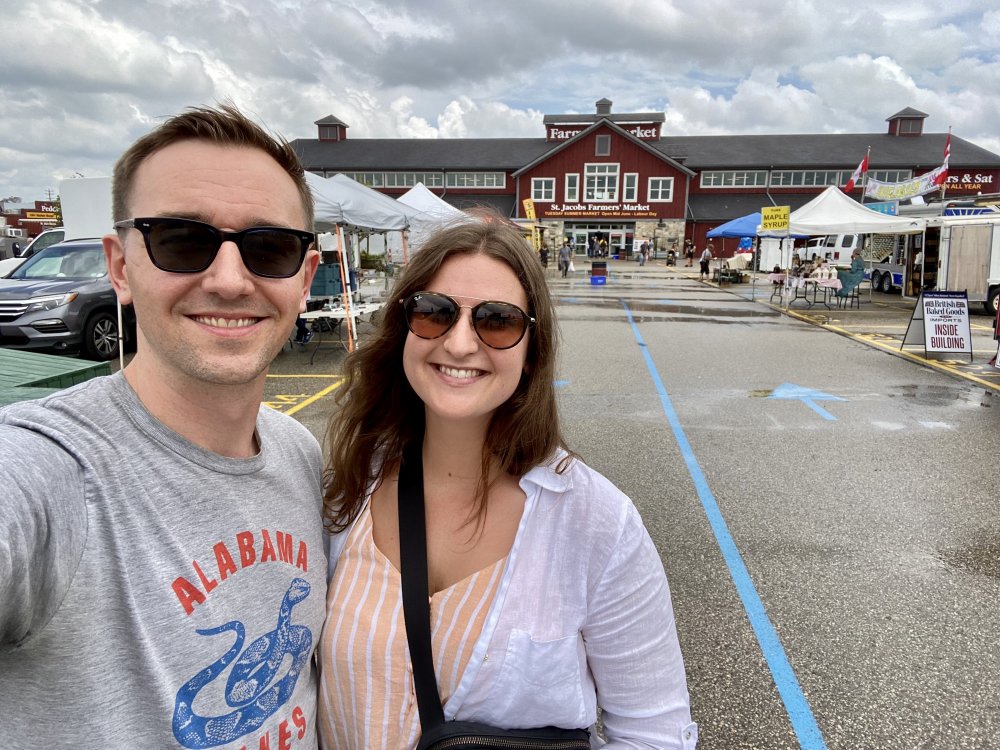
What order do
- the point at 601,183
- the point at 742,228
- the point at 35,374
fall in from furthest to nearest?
the point at 601,183, the point at 742,228, the point at 35,374

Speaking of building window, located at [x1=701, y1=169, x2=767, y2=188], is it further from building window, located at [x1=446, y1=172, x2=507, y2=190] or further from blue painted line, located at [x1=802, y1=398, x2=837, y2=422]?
blue painted line, located at [x1=802, y1=398, x2=837, y2=422]

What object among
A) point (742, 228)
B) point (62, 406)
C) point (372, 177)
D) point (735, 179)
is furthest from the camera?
point (372, 177)

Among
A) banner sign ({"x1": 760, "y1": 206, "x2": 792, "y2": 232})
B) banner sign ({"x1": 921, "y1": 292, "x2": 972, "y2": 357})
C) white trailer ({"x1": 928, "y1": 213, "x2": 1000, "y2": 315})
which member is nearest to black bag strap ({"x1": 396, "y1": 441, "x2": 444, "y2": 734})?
banner sign ({"x1": 921, "y1": 292, "x2": 972, "y2": 357})

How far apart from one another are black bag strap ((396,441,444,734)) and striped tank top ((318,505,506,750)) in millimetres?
29

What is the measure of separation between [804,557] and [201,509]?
3735 mm

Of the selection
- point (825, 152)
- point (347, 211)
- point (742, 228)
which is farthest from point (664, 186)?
point (347, 211)

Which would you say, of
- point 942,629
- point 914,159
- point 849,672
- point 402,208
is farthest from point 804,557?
point 914,159

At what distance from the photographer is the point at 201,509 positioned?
44.5 inches

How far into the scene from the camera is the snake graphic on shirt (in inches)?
41.7

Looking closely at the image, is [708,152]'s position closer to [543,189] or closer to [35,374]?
[543,189]

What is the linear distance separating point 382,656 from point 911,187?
969 inches

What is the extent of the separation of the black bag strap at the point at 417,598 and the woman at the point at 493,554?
0.11 feet

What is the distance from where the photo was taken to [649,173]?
48062mm

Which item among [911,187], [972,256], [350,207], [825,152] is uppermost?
[825,152]
